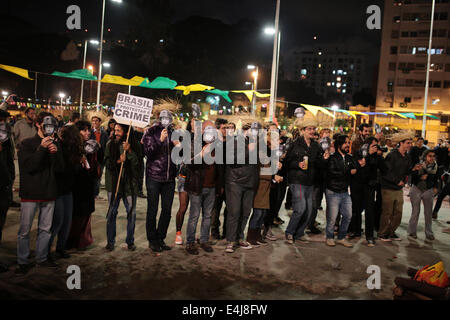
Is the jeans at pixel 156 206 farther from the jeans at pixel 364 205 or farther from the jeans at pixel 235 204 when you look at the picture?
the jeans at pixel 364 205

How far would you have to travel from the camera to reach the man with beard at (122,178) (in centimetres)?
523

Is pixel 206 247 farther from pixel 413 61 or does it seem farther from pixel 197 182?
Result: pixel 413 61

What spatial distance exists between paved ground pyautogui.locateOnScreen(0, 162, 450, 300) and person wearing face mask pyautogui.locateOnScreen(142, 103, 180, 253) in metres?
0.36

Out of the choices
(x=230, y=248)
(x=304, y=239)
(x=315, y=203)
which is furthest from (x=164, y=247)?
(x=315, y=203)

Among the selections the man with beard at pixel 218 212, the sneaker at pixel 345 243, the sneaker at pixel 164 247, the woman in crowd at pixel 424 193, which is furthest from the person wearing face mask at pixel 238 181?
the woman in crowd at pixel 424 193

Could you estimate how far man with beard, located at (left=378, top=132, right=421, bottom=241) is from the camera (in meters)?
→ 6.65

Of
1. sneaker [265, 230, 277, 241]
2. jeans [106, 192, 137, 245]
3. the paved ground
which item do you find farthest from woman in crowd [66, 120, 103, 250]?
sneaker [265, 230, 277, 241]

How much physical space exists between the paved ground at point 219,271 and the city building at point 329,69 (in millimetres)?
157497

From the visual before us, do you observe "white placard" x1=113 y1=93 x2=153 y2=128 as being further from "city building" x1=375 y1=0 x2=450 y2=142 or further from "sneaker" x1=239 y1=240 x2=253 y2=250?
"city building" x1=375 y1=0 x2=450 y2=142

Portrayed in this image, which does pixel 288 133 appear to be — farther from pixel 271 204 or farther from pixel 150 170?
pixel 150 170
